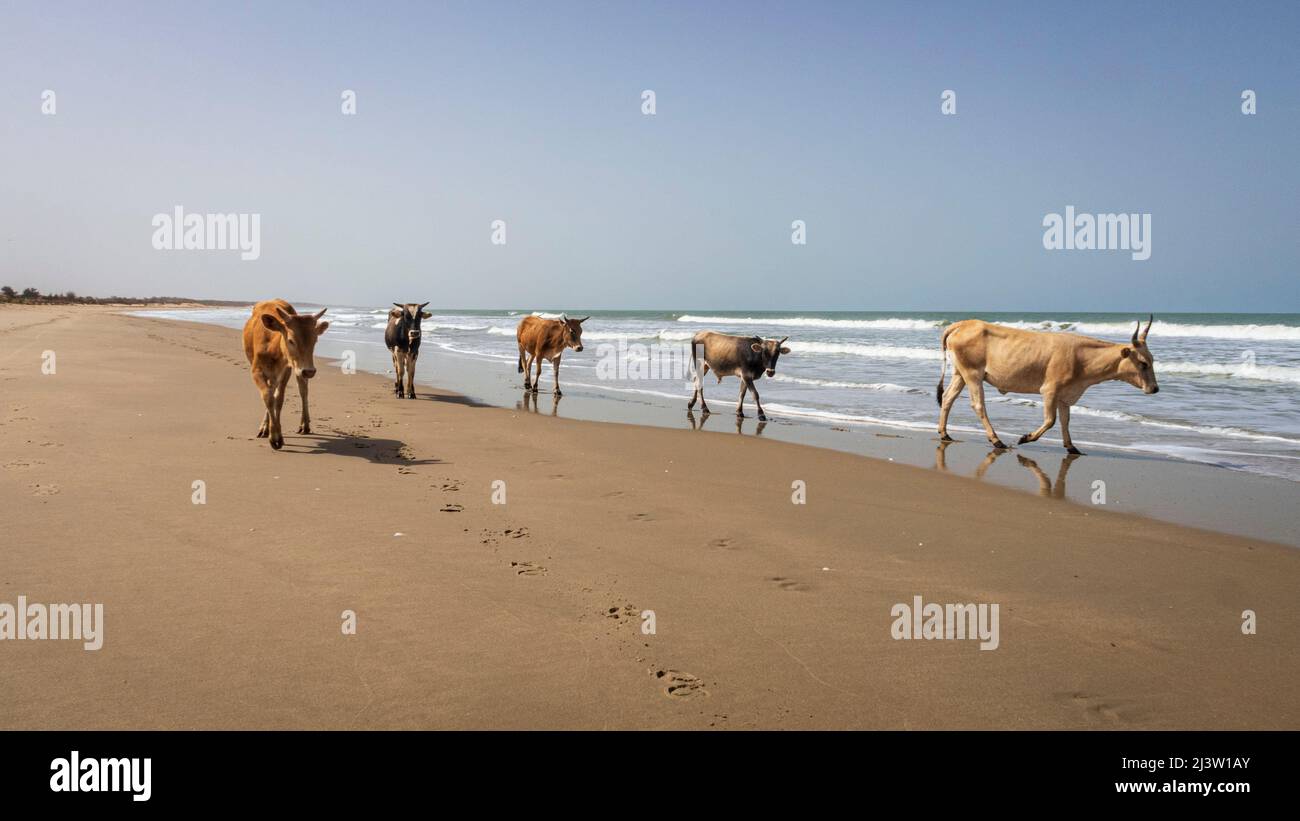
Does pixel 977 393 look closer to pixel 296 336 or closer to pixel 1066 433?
pixel 1066 433

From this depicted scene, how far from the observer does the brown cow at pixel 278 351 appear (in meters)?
8.45

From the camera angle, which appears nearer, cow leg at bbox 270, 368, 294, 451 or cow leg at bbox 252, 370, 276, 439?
cow leg at bbox 270, 368, 294, 451

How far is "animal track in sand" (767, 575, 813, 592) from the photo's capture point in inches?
178

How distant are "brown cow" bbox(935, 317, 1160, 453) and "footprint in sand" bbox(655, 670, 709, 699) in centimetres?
805

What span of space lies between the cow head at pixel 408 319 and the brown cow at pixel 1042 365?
9095mm

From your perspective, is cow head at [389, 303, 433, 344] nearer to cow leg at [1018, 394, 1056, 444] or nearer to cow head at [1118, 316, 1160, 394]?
cow leg at [1018, 394, 1056, 444]

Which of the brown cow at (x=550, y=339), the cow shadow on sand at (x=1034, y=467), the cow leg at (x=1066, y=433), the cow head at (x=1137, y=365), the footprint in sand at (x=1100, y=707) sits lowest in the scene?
the footprint in sand at (x=1100, y=707)

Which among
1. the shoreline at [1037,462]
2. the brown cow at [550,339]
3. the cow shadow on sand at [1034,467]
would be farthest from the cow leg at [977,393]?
the brown cow at [550,339]

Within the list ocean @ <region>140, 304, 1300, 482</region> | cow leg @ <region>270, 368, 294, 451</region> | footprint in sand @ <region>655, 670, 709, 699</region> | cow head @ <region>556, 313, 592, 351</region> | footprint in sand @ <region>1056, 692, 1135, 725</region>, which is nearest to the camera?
footprint in sand @ <region>1056, 692, 1135, 725</region>

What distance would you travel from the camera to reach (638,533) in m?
5.57

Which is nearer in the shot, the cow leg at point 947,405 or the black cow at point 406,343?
the cow leg at point 947,405

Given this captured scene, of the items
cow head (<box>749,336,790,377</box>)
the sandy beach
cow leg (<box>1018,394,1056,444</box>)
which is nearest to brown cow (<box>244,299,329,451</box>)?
the sandy beach

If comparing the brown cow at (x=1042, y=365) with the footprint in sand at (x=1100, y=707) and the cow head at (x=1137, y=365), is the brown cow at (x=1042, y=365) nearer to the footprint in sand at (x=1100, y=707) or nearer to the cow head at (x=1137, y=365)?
the cow head at (x=1137, y=365)

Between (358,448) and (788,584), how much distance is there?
18.6 ft
